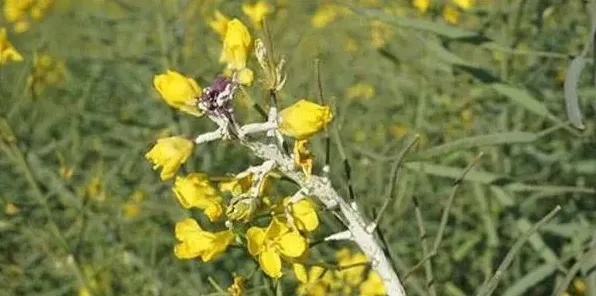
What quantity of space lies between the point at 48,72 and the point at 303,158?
109 inches

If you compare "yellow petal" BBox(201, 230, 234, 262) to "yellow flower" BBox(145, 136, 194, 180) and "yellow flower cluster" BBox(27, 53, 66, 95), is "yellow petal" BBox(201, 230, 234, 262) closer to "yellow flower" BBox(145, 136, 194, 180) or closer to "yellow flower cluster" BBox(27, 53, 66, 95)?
"yellow flower" BBox(145, 136, 194, 180)

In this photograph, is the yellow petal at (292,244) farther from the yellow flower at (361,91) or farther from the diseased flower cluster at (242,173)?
the yellow flower at (361,91)

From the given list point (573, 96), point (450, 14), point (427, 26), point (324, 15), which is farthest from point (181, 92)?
point (324, 15)

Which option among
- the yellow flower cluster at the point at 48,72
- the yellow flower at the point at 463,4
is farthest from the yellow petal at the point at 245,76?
the yellow flower cluster at the point at 48,72

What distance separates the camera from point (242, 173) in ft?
4.45

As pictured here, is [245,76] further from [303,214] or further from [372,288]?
[372,288]

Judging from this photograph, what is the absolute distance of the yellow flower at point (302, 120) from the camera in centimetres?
132

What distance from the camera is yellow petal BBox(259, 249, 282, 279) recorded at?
1.36 m

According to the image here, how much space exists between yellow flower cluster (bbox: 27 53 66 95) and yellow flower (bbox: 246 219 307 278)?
6.99ft

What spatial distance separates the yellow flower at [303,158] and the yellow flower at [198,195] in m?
0.09

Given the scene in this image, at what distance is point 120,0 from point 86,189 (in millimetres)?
728

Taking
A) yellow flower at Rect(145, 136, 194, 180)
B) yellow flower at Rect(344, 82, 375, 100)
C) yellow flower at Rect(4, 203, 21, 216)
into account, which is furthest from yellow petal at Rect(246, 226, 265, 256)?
yellow flower at Rect(344, 82, 375, 100)

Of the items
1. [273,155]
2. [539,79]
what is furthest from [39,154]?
[273,155]

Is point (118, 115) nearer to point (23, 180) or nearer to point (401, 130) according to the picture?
point (23, 180)
